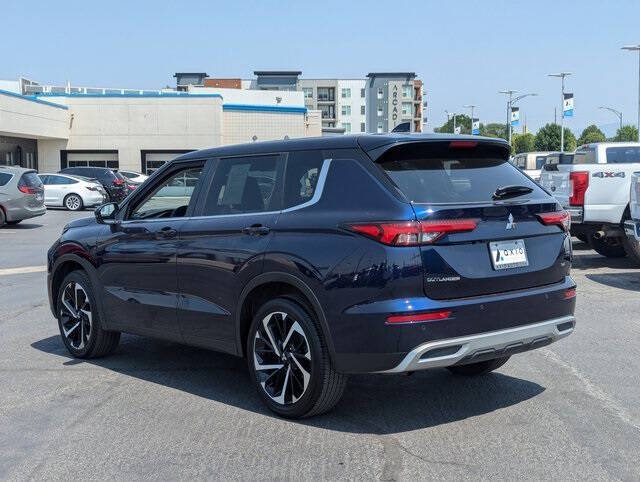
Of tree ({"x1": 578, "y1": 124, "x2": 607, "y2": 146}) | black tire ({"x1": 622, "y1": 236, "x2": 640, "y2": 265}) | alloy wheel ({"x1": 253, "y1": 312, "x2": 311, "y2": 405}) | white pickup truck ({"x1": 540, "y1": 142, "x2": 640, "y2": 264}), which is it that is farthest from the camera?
tree ({"x1": 578, "y1": 124, "x2": 607, "y2": 146})

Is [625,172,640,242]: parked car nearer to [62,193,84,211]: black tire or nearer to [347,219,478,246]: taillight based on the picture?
[347,219,478,246]: taillight

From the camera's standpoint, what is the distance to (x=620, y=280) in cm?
1149

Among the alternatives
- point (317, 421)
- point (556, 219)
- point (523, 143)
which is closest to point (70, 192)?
point (317, 421)

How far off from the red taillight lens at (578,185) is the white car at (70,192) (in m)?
23.1

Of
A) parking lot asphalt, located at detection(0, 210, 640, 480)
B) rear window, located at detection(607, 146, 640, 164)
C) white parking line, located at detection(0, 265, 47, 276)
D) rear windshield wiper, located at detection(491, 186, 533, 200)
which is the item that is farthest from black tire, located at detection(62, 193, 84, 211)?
rear windshield wiper, located at detection(491, 186, 533, 200)

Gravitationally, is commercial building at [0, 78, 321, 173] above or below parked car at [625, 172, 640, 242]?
above

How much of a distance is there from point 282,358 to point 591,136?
118957 millimetres

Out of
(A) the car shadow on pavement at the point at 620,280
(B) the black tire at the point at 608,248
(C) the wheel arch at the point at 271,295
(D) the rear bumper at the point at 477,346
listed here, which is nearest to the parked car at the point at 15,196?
(B) the black tire at the point at 608,248

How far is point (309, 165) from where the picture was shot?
5184mm

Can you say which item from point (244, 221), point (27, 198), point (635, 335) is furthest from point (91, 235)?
point (27, 198)

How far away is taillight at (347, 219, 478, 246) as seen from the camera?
4.48m

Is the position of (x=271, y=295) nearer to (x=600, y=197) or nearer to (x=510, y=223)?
(x=510, y=223)

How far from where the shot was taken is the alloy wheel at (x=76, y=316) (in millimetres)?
6859

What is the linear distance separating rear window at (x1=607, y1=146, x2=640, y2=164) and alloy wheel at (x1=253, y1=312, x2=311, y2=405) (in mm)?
10926
